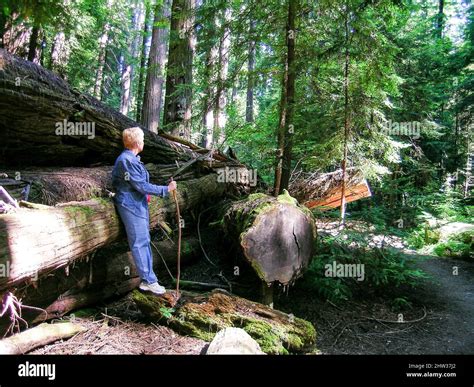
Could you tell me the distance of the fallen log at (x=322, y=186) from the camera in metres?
9.82

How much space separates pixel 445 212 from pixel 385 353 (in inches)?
404

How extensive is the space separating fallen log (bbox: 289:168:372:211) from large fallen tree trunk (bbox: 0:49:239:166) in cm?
443

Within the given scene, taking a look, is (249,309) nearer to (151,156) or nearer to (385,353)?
(385,353)

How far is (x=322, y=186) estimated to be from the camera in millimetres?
10039

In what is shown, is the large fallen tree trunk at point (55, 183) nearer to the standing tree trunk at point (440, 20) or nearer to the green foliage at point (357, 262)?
the green foliage at point (357, 262)

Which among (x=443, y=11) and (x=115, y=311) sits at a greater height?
(x=443, y=11)

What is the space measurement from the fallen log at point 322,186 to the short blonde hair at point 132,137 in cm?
572

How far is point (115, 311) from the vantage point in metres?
4.80

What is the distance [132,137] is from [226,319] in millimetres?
Result: 2570

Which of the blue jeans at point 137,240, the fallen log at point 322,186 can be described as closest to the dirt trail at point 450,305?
the fallen log at point 322,186

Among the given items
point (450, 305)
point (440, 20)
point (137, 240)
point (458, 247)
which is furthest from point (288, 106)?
point (440, 20)

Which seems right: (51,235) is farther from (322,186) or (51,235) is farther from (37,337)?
(322,186)
